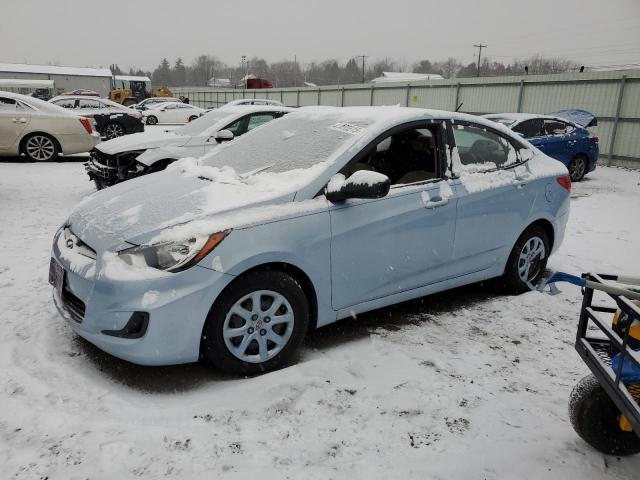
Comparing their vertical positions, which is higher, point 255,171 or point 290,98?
point 290,98

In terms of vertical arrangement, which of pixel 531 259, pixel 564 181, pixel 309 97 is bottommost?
pixel 531 259

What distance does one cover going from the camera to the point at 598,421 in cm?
251

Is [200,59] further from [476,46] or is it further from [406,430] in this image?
[406,430]

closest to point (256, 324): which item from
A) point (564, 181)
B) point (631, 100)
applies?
point (564, 181)

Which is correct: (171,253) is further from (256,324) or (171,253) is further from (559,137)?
(559,137)

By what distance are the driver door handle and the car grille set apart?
7.89ft

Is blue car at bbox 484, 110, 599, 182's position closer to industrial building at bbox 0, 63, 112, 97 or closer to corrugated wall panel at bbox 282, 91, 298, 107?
corrugated wall panel at bbox 282, 91, 298, 107

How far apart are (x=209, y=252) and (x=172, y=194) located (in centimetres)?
81

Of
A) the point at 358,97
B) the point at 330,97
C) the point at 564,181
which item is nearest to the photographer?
the point at 564,181

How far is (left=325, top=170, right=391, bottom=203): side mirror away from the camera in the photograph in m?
3.23

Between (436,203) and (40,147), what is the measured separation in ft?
35.5

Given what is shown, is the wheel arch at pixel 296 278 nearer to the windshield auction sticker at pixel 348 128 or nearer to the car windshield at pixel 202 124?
the windshield auction sticker at pixel 348 128

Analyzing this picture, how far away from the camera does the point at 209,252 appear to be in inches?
113

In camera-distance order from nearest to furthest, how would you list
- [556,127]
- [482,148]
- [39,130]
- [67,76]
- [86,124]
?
[482,148] → [556,127] → [39,130] → [86,124] → [67,76]
